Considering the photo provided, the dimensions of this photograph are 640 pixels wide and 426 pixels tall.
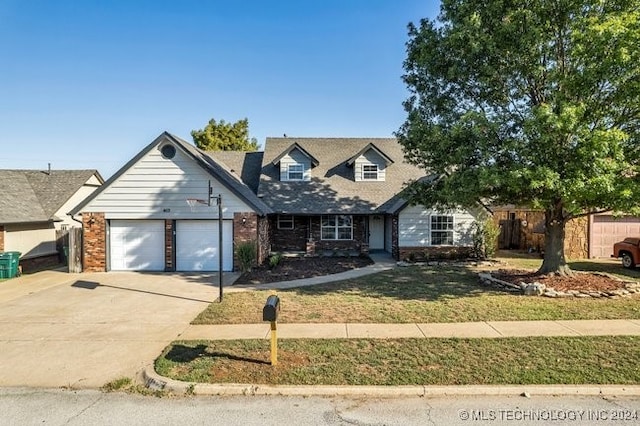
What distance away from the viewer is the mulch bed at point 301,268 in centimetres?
1442

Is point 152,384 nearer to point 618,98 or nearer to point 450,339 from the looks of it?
point 450,339

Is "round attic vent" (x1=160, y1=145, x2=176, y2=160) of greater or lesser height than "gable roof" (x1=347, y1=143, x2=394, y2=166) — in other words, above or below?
below

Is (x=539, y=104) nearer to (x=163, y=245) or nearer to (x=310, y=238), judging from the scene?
(x=310, y=238)

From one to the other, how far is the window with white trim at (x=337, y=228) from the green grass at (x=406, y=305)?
8313 mm

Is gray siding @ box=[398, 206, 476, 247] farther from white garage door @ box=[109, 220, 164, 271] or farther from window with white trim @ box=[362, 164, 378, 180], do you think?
white garage door @ box=[109, 220, 164, 271]

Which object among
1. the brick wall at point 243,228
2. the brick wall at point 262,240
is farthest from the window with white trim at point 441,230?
the brick wall at point 243,228

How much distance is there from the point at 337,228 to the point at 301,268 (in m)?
5.42

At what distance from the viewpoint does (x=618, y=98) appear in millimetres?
10055

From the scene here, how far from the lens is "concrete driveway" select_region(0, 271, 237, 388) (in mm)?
6352

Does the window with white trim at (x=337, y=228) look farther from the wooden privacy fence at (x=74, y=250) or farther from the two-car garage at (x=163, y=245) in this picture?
the wooden privacy fence at (x=74, y=250)

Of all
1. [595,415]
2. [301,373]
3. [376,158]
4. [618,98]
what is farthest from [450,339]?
[376,158]

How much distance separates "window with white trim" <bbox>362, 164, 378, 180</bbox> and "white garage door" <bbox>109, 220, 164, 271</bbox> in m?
11.8

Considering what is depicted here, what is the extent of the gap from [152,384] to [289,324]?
330 centimetres

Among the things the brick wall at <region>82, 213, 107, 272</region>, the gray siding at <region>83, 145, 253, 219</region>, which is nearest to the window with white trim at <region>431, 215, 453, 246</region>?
the gray siding at <region>83, 145, 253, 219</region>
